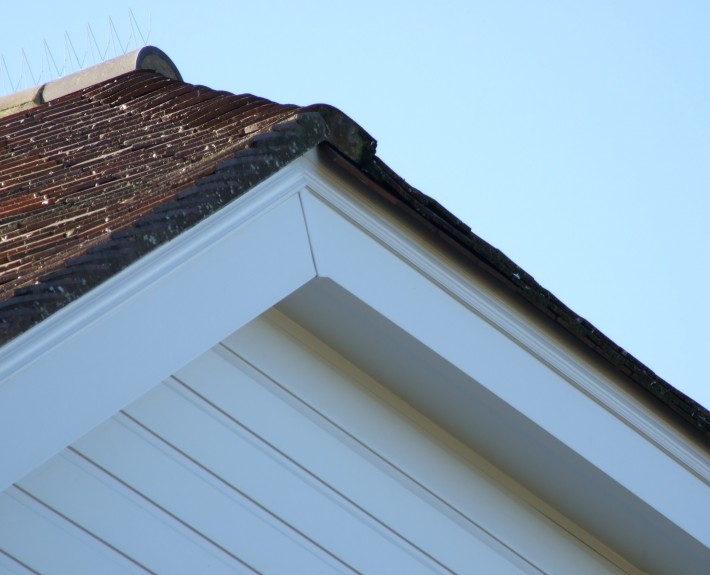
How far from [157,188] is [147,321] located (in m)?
0.49

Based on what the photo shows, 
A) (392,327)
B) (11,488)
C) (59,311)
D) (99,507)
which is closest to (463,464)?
(392,327)

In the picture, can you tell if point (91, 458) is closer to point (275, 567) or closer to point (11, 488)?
point (11, 488)

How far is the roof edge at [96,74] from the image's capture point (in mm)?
5641

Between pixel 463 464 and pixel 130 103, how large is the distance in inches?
79.9

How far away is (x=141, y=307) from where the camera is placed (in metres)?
2.77

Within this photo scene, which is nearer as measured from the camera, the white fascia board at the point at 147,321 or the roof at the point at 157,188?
the white fascia board at the point at 147,321

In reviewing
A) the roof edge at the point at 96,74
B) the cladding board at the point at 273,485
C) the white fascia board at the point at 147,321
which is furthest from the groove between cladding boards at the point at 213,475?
the roof edge at the point at 96,74

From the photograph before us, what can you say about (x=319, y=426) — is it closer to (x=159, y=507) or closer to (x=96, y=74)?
(x=159, y=507)

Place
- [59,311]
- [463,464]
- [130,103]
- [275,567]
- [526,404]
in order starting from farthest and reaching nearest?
1. [130,103]
2. [463,464]
3. [526,404]
4. [275,567]
5. [59,311]

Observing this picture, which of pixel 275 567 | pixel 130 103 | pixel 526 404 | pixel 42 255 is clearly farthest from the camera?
pixel 130 103

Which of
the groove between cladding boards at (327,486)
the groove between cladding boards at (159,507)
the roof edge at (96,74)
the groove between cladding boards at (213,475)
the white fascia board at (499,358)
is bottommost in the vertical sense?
the groove between cladding boards at (159,507)

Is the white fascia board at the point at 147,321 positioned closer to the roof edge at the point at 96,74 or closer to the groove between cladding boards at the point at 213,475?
the groove between cladding boards at the point at 213,475

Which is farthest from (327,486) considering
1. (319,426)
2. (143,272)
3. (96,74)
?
(96,74)

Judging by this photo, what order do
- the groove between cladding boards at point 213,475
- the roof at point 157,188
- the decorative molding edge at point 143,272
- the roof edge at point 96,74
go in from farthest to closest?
1. the roof edge at point 96,74
2. the groove between cladding boards at point 213,475
3. the roof at point 157,188
4. the decorative molding edge at point 143,272
